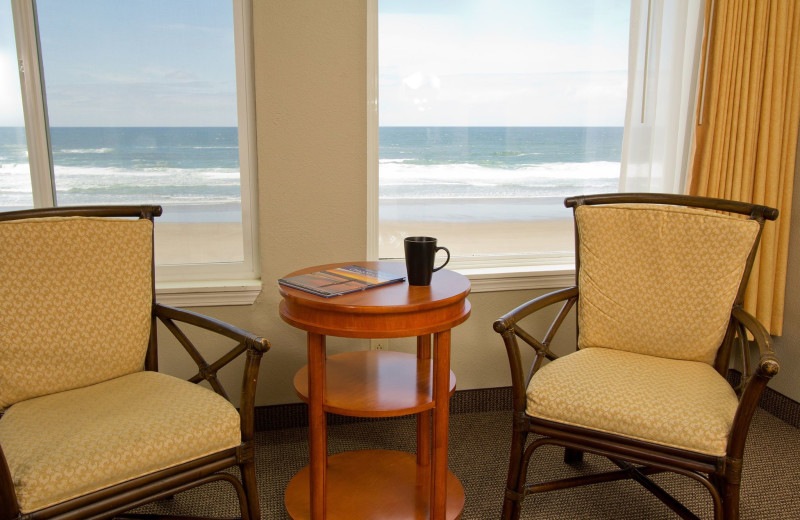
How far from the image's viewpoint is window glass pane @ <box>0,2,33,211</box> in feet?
7.06

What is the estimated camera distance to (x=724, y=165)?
8.14 feet

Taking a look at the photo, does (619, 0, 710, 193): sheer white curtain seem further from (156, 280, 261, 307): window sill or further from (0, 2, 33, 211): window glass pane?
(0, 2, 33, 211): window glass pane

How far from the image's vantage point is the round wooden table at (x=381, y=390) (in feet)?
5.11

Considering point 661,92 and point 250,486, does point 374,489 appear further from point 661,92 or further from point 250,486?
point 661,92

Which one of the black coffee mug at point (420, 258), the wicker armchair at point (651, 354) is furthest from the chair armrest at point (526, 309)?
the black coffee mug at point (420, 258)

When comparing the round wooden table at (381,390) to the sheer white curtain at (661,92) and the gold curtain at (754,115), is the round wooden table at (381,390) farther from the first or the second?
the gold curtain at (754,115)

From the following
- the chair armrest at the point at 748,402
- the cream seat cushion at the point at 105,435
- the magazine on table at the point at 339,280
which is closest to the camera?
the cream seat cushion at the point at 105,435

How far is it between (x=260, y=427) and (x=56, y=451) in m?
1.19

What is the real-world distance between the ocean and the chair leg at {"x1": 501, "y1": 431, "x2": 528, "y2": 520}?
1.18 meters

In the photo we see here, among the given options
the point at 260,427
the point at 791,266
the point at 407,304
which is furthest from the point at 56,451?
the point at 791,266

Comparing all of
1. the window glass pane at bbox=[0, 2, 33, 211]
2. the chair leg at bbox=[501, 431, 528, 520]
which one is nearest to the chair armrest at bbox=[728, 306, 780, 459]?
the chair leg at bbox=[501, 431, 528, 520]

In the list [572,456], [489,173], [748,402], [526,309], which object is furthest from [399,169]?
[748,402]

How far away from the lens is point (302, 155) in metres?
2.28

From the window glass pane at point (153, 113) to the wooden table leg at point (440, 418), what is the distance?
1184 mm
